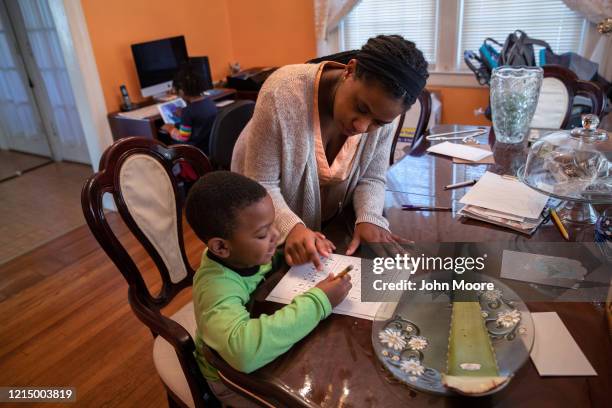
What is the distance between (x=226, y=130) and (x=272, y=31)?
2066mm

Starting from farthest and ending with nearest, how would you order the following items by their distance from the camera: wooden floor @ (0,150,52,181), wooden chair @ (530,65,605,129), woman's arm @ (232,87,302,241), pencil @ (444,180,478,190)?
wooden floor @ (0,150,52,181)
wooden chair @ (530,65,605,129)
pencil @ (444,180,478,190)
woman's arm @ (232,87,302,241)

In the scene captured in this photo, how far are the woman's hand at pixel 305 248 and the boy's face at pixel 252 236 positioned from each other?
0.11 meters

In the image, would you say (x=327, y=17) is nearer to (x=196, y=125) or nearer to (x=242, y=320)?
(x=196, y=125)

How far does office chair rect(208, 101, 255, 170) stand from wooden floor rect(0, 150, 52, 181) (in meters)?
2.69

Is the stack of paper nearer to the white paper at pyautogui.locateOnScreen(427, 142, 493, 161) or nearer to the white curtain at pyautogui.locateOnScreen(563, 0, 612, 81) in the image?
the white paper at pyautogui.locateOnScreen(427, 142, 493, 161)

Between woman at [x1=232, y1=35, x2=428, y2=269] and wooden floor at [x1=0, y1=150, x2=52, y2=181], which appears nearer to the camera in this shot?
woman at [x1=232, y1=35, x2=428, y2=269]

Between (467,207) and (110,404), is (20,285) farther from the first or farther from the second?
(467,207)

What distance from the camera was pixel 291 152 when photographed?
118 centimetres

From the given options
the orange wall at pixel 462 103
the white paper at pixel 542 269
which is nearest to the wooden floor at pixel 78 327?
the white paper at pixel 542 269

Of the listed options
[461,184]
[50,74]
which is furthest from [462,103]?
[50,74]

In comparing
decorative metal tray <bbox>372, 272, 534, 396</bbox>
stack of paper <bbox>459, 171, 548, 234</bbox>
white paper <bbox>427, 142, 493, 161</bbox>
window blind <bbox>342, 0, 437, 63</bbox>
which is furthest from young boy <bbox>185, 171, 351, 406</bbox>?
window blind <bbox>342, 0, 437, 63</bbox>

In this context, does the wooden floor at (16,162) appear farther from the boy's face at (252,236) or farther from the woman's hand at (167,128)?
the boy's face at (252,236)

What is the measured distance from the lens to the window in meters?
2.95

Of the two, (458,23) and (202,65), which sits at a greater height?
(458,23)
